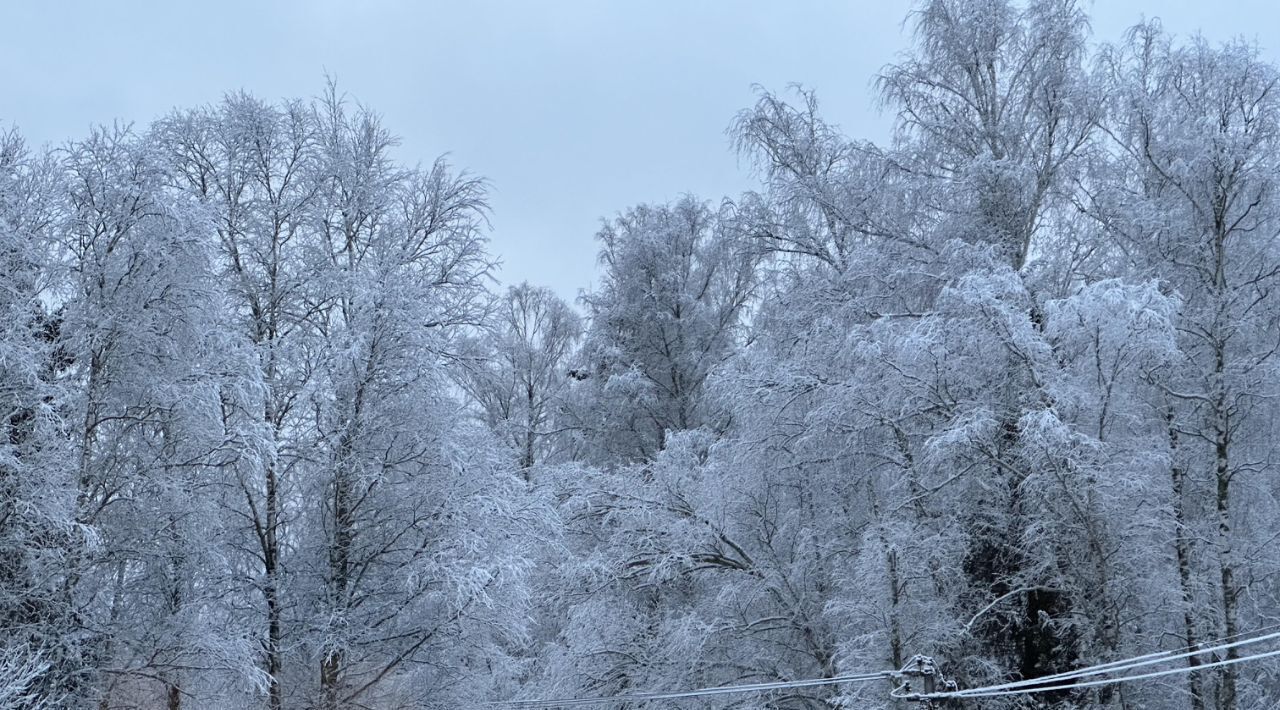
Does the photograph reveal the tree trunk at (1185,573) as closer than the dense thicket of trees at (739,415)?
No

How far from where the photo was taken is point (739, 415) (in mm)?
11062

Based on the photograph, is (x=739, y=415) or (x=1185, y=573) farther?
(x=739, y=415)

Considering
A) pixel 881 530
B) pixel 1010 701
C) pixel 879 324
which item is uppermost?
pixel 879 324

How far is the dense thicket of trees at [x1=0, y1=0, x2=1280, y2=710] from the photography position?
8461 mm

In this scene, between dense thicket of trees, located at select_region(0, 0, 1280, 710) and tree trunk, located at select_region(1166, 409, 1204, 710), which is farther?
tree trunk, located at select_region(1166, 409, 1204, 710)

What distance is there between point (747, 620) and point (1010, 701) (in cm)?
282

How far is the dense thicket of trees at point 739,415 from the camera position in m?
8.46

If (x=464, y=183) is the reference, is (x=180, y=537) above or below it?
below

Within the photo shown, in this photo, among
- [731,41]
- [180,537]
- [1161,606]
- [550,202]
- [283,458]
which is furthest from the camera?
[731,41]

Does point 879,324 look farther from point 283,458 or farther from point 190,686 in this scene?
point 190,686

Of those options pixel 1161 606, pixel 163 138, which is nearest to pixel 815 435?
pixel 1161 606

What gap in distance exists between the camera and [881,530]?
977 cm

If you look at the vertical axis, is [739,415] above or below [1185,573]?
above

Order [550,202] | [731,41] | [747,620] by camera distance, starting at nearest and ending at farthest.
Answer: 1. [747,620]
2. [550,202]
3. [731,41]
